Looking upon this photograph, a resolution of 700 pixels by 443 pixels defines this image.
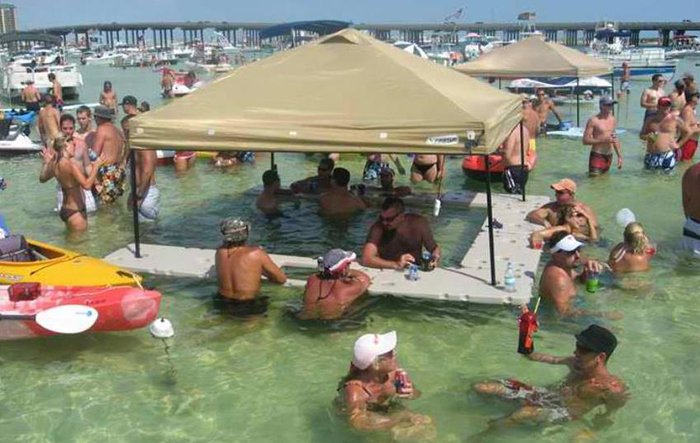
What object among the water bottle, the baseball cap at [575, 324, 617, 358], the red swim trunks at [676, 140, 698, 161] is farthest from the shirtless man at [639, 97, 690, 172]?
the baseball cap at [575, 324, 617, 358]

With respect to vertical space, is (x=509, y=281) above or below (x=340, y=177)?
below

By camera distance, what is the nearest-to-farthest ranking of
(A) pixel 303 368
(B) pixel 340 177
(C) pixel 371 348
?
(C) pixel 371 348 < (A) pixel 303 368 < (B) pixel 340 177

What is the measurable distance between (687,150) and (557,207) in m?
7.72

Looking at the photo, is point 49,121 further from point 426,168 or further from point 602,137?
point 602,137

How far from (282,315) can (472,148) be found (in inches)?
99.7

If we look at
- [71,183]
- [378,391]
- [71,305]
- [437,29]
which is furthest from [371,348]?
[437,29]

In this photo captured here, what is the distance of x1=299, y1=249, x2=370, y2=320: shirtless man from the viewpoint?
6625 mm

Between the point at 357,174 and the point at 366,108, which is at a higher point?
the point at 366,108

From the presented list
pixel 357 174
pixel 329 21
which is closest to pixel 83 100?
pixel 329 21

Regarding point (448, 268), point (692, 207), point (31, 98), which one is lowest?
point (448, 268)

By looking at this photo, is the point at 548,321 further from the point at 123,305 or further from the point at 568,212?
the point at 123,305

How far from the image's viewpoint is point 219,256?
705 centimetres

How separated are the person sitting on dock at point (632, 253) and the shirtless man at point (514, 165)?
113 inches

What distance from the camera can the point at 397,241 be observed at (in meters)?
7.74
